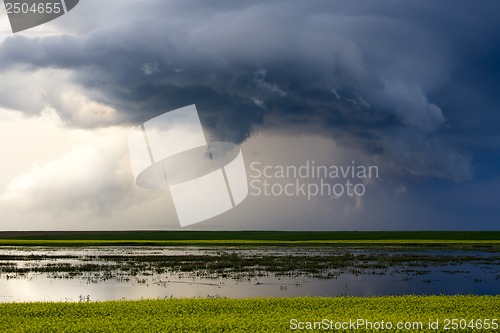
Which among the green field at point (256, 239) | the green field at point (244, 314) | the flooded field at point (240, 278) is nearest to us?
the green field at point (244, 314)

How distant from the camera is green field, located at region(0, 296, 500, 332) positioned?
17.6 meters

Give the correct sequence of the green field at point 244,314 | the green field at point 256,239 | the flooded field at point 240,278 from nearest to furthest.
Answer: the green field at point 244,314, the flooded field at point 240,278, the green field at point 256,239

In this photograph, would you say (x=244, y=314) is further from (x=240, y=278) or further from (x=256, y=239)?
(x=256, y=239)

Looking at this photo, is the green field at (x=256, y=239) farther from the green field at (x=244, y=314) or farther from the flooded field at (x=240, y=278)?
the green field at (x=244, y=314)

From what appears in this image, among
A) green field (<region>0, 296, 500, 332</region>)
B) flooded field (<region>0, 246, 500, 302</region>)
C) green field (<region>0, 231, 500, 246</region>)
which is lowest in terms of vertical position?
green field (<region>0, 231, 500, 246</region>)

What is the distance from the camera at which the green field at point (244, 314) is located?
17578 millimetres

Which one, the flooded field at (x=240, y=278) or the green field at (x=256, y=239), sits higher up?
the flooded field at (x=240, y=278)

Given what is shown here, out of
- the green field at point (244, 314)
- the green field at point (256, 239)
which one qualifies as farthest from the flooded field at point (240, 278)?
the green field at point (256, 239)

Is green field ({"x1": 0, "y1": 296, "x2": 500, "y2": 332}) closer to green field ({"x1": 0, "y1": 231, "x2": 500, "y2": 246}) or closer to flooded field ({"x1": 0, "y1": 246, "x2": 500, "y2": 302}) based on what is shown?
flooded field ({"x1": 0, "y1": 246, "x2": 500, "y2": 302})

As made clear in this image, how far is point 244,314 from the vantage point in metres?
19.8

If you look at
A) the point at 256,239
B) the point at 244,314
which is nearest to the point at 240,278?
the point at 244,314

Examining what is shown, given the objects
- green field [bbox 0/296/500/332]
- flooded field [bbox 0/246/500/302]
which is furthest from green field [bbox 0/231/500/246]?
green field [bbox 0/296/500/332]

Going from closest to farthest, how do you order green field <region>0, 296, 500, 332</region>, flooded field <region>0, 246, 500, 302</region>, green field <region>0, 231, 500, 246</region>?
green field <region>0, 296, 500, 332</region>
flooded field <region>0, 246, 500, 302</region>
green field <region>0, 231, 500, 246</region>

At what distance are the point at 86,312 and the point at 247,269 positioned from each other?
26.1 metres
